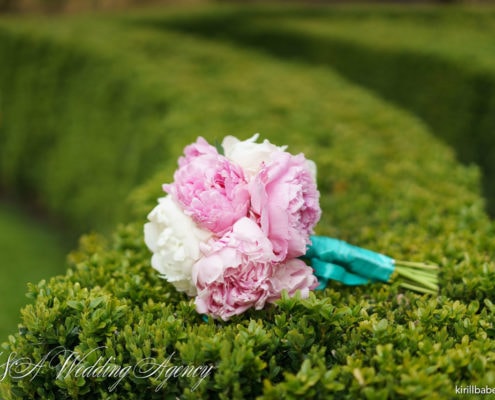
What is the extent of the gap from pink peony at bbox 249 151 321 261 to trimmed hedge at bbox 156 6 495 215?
16.2 feet

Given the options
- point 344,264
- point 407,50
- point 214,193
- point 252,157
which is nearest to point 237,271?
point 214,193

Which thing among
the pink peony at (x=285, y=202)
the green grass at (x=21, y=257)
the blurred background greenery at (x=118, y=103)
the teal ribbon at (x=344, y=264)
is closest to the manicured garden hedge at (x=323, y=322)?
the teal ribbon at (x=344, y=264)

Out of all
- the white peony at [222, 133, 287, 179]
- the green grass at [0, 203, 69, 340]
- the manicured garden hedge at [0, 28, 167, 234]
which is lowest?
the green grass at [0, 203, 69, 340]

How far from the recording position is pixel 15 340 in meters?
1.95

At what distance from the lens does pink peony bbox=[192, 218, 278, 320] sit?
1.90 metres

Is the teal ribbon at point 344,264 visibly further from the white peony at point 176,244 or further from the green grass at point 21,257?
the green grass at point 21,257

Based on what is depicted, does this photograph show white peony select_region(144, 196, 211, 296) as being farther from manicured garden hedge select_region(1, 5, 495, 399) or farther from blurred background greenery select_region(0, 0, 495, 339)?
blurred background greenery select_region(0, 0, 495, 339)

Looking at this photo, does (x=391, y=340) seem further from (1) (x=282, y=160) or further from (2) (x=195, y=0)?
(2) (x=195, y=0)

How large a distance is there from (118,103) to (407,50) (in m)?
3.81

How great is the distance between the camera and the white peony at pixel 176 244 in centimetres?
197

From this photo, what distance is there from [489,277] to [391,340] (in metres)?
0.62

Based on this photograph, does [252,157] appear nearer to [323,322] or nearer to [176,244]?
[176,244]

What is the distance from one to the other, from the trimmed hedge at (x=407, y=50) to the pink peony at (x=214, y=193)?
5.08 meters

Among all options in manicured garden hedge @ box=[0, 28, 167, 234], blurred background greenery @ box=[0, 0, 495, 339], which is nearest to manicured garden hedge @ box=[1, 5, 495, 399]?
blurred background greenery @ box=[0, 0, 495, 339]
